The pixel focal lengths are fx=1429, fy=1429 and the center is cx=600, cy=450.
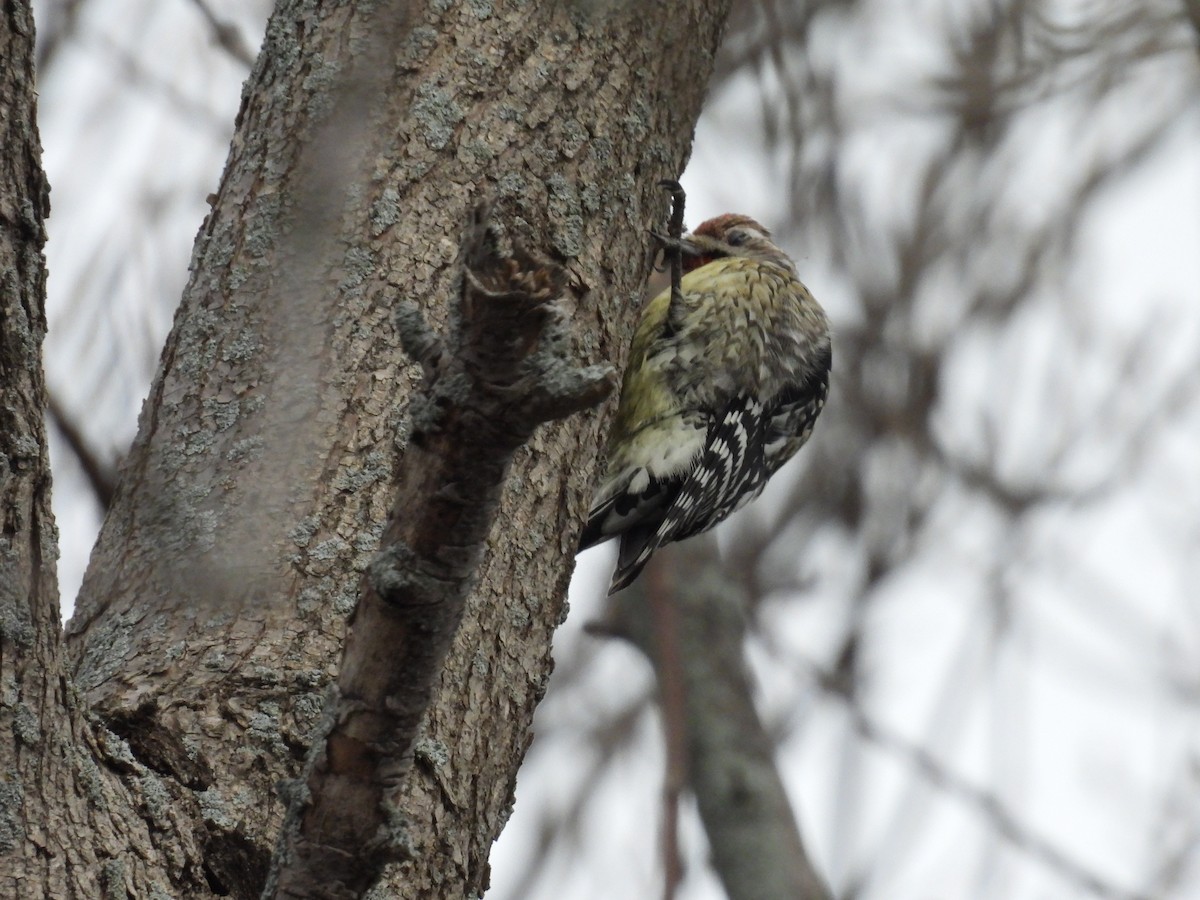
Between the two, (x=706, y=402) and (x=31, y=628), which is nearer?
(x=31, y=628)

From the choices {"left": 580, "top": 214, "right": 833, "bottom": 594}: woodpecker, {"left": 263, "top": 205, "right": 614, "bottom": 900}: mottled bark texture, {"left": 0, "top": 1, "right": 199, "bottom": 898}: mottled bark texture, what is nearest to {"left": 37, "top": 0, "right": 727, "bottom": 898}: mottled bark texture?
{"left": 0, "top": 1, "right": 199, "bottom": 898}: mottled bark texture

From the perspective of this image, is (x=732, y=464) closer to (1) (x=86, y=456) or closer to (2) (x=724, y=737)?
(2) (x=724, y=737)

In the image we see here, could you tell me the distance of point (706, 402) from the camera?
3.80 m

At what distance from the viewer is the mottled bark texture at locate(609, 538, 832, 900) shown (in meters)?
3.77

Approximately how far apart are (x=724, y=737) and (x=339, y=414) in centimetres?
225

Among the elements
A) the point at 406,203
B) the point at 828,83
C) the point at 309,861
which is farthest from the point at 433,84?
the point at 828,83

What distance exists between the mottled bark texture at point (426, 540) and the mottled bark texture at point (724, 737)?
6.31 feet

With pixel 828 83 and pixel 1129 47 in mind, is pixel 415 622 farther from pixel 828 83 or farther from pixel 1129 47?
pixel 828 83

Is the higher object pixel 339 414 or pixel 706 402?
pixel 706 402

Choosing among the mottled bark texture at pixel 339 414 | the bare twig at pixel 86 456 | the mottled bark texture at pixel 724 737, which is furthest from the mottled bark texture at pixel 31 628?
the mottled bark texture at pixel 724 737

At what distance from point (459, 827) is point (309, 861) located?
1.77 ft

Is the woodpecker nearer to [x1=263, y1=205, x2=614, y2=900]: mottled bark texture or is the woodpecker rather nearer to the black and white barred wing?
the black and white barred wing

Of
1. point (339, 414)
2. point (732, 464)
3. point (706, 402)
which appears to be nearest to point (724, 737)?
point (732, 464)

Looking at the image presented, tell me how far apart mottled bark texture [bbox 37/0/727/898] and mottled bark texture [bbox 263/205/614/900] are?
33cm
